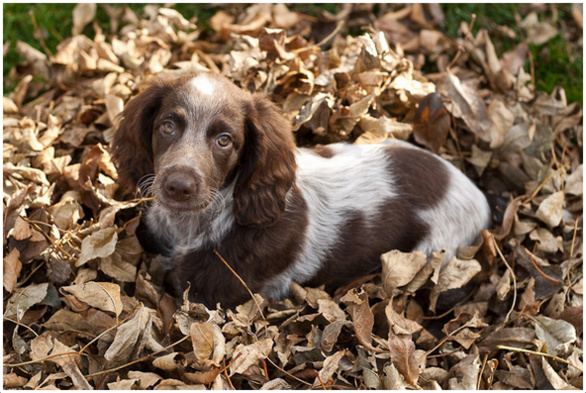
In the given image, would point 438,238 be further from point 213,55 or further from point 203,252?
point 213,55

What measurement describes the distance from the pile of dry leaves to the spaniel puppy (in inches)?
6.3

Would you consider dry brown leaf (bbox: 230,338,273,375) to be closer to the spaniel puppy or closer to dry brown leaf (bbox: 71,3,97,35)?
the spaniel puppy

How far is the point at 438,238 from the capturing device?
15.1 ft

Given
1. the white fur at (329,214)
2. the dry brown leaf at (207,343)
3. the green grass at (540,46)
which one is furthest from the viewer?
the green grass at (540,46)

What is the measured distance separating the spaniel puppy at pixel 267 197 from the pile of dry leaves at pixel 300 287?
0.53ft

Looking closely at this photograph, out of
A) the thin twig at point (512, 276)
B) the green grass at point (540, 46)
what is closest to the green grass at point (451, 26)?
the green grass at point (540, 46)

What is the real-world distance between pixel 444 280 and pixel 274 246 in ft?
3.08

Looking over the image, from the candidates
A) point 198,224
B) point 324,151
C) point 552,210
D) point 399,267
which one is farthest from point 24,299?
point 552,210

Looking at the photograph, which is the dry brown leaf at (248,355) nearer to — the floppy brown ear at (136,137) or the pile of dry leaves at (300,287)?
the pile of dry leaves at (300,287)

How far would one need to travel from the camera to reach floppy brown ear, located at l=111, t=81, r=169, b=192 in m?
4.18

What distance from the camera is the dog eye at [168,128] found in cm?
403

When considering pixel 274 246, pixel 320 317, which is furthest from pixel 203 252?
pixel 320 317

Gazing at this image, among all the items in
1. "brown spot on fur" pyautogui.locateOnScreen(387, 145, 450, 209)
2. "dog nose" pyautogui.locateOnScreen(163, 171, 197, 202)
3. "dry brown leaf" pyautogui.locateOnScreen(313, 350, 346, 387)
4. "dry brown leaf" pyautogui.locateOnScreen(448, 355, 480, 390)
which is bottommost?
"dry brown leaf" pyautogui.locateOnScreen(448, 355, 480, 390)

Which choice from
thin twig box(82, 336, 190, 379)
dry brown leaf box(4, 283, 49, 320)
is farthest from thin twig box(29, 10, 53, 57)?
thin twig box(82, 336, 190, 379)
